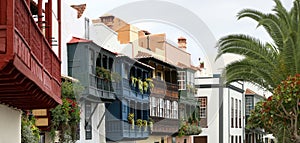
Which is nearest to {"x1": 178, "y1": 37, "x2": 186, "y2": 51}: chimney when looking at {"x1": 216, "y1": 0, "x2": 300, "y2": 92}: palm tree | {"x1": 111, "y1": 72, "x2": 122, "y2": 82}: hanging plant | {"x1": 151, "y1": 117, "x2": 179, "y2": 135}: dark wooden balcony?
{"x1": 151, "y1": 117, "x2": 179, "y2": 135}: dark wooden balcony

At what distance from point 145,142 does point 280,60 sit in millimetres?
23001

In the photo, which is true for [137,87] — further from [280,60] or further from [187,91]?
[280,60]

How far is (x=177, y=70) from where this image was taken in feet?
162

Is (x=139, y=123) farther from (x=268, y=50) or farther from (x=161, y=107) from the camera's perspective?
(x=268, y=50)

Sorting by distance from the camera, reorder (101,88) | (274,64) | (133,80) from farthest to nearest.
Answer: (133,80)
(101,88)
(274,64)

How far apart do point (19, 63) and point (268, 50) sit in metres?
14.6

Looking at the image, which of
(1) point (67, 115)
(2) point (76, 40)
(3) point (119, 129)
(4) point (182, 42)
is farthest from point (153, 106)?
(1) point (67, 115)

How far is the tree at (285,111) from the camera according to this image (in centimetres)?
1732

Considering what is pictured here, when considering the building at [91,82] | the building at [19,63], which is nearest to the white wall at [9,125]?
the building at [19,63]

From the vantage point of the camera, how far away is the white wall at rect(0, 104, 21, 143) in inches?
386

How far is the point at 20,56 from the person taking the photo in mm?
6707

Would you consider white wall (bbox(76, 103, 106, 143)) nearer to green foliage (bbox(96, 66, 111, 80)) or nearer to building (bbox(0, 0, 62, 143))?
green foliage (bbox(96, 66, 111, 80))

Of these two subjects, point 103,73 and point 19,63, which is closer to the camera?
point 19,63

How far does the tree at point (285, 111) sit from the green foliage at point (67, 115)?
7.70m
